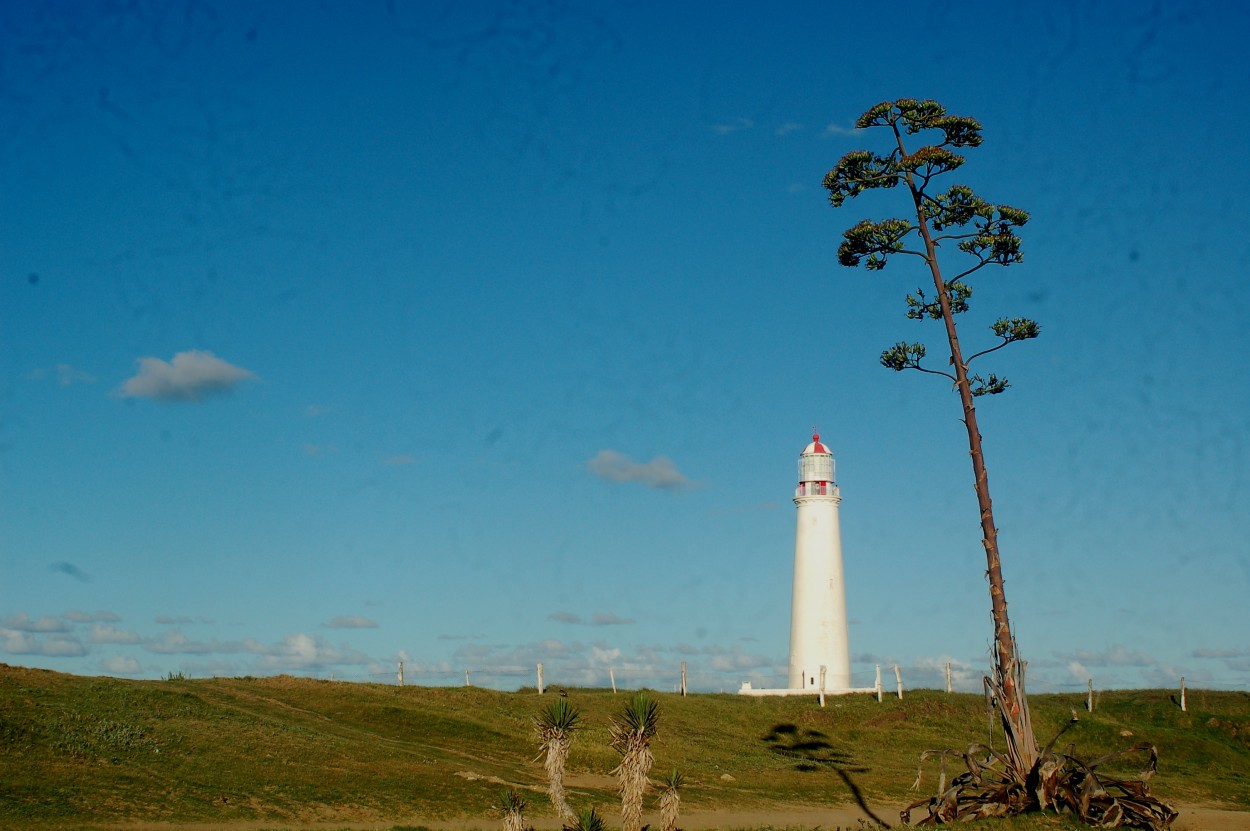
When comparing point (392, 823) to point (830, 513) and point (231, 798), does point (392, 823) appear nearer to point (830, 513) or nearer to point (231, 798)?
point (231, 798)

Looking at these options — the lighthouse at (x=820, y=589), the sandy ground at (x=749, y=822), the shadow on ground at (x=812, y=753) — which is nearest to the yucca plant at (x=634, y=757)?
the sandy ground at (x=749, y=822)

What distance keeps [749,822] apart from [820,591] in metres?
33.6

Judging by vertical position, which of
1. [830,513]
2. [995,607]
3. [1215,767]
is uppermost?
Answer: [830,513]

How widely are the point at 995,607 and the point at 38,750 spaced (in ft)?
85.6

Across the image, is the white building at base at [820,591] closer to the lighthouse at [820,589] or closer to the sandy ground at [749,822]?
the lighthouse at [820,589]

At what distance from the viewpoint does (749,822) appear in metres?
31.6

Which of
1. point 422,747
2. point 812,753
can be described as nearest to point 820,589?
point 812,753

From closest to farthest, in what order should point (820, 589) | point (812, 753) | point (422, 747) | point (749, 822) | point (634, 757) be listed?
point (634, 757) → point (749, 822) → point (422, 747) → point (812, 753) → point (820, 589)

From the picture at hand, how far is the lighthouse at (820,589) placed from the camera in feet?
211

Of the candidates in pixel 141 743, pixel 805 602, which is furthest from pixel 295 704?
pixel 805 602

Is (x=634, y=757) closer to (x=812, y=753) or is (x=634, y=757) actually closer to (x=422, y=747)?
(x=422, y=747)

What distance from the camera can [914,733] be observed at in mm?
56250

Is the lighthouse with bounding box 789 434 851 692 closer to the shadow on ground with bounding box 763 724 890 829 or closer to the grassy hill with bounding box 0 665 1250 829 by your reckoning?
the grassy hill with bounding box 0 665 1250 829

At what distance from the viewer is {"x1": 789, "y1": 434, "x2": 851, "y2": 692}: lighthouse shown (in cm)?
6431
